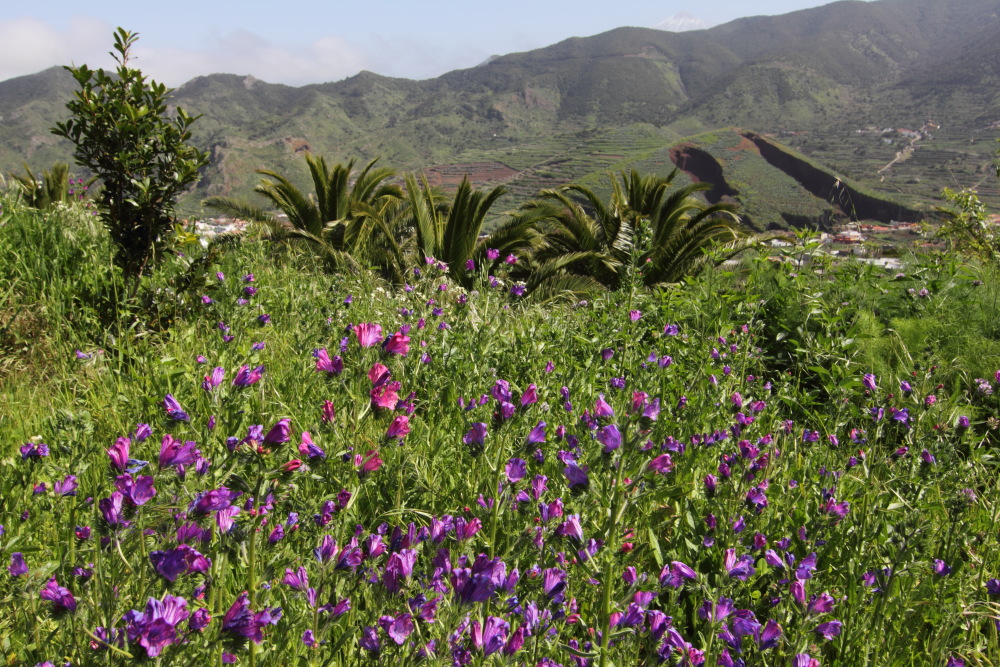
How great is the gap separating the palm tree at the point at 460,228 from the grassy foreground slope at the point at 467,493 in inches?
227

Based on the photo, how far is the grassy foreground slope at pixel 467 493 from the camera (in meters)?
1.17

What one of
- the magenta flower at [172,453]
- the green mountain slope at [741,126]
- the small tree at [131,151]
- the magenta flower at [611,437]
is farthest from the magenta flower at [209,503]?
the green mountain slope at [741,126]

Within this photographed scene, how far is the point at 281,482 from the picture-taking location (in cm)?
133

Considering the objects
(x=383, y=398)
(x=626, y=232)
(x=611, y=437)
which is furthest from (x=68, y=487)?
(x=626, y=232)

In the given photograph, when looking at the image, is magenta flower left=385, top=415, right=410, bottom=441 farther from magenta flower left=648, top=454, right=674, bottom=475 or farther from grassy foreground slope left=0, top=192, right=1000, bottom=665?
magenta flower left=648, top=454, right=674, bottom=475

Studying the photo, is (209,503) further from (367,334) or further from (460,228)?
(460,228)

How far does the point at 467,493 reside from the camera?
7.18ft

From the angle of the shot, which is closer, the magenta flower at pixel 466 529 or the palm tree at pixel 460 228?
the magenta flower at pixel 466 529

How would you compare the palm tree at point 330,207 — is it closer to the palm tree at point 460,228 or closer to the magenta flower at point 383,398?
the palm tree at point 460,228

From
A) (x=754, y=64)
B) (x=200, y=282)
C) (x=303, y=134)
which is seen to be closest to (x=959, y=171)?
(x=200, y=282)

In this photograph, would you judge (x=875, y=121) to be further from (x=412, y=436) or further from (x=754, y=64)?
(x=412, y=436)

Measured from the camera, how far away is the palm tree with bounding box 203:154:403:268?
33.6 feet

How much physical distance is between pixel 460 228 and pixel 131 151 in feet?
21.6

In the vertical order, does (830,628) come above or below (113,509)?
below
